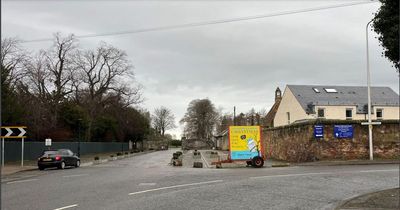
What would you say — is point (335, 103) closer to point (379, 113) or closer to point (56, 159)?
point (379, 113)

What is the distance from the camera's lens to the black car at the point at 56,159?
98.1 ft

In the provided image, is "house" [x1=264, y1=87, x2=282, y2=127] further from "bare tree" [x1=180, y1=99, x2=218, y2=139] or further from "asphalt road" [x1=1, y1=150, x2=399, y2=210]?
"asphalt road" [x1=1, y1=150, x2=399, y2=210]

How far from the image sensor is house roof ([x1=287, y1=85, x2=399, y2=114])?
53.1m

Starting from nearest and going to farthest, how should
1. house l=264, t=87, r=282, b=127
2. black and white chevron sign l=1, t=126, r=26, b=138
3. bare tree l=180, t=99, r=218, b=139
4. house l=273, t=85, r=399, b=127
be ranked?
black and white chevron sign l=1, t=126, r=26, b=138, house l=273, t=85, r=399, b=127, house l=264, t=87, r=282, b=127, bare tree l=180, t=99, r=218, b=139

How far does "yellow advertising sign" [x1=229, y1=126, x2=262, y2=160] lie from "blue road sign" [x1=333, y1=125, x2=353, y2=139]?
217 inches

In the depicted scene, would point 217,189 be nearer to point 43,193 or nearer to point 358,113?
point 43,193

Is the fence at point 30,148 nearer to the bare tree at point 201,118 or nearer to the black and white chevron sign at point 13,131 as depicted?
the black and white chevron sign at point 13,131

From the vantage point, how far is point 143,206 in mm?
11055

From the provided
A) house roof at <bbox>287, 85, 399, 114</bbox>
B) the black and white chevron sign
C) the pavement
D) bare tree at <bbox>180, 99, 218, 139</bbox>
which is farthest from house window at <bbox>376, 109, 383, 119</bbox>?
bare tree at <bbox>180, 99, 218, 139</bbox>

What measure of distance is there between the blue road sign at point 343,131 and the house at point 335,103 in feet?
60.6

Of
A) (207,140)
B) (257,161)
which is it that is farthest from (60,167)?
(207,140)

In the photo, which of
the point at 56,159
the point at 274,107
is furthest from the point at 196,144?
the point at 56,159

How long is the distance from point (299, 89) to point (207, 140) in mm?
60366

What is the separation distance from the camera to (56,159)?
1190 inches
